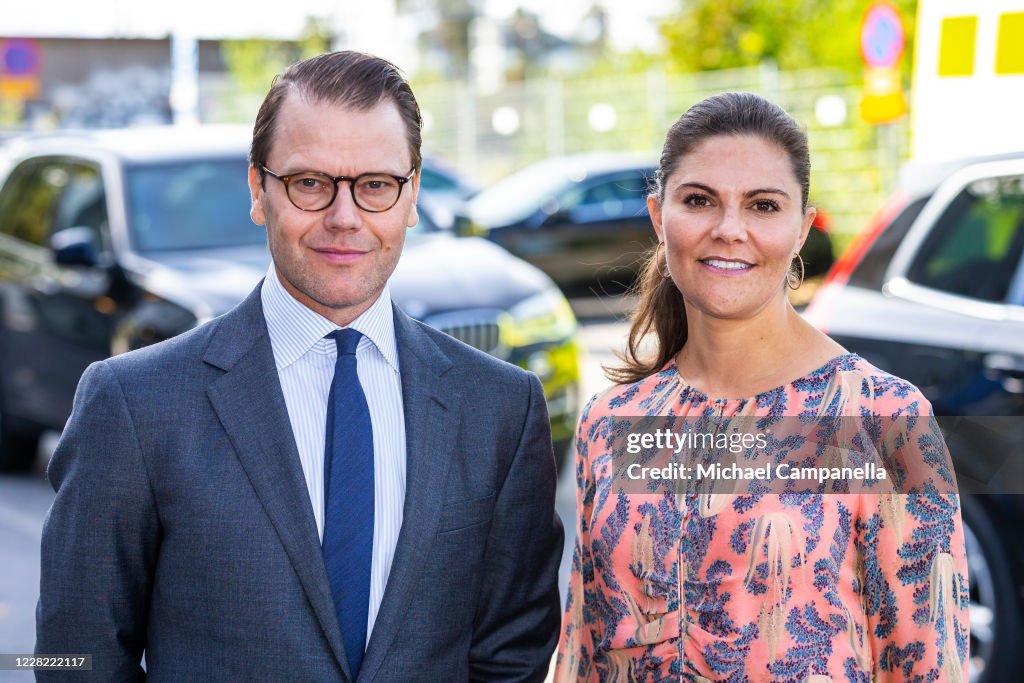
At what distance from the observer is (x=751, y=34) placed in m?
24.3

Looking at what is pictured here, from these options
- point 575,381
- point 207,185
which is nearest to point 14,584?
point 207,185

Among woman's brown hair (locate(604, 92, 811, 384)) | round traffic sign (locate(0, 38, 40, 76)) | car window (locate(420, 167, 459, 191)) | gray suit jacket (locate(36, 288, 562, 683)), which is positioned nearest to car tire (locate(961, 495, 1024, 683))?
woman's brown hair (locate(604, 92, 811, 384))

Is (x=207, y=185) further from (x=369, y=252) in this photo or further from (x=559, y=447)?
(x=369, y=252)

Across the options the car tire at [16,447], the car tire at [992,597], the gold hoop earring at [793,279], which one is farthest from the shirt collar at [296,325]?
the car tire at [16,447]

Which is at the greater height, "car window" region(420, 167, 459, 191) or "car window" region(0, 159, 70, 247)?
"car window" region(0, 159, 70, 247)

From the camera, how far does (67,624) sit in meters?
2.28

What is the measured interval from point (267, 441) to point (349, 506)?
0.59ft

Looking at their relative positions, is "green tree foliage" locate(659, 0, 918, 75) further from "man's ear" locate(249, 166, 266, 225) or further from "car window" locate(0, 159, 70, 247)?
"man's ear" locate(249, 166, 266, 225)

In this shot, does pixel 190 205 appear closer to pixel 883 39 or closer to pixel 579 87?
pixel 883 39

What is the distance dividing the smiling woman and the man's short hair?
58 cm

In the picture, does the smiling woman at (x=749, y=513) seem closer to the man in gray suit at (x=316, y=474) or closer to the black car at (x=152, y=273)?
the man in gray suit at (x=316, y=474)

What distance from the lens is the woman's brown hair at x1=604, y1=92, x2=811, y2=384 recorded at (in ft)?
8.48
